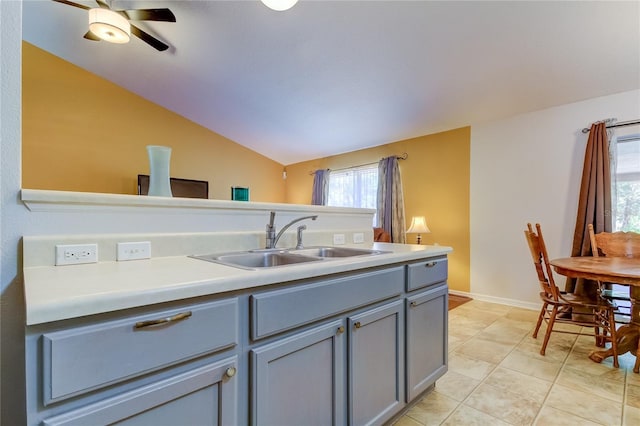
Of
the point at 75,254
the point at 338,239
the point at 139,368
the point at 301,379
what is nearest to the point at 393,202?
the point at 338,239

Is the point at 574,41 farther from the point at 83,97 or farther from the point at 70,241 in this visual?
Result: the point at 83,97

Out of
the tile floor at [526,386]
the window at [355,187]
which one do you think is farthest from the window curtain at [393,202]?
the tile floor at [526,386]

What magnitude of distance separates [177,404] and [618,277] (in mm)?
2584

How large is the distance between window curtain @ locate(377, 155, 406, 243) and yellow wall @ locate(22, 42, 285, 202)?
3187 millimetres

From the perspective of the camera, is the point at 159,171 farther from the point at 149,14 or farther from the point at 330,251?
the point at 149,14

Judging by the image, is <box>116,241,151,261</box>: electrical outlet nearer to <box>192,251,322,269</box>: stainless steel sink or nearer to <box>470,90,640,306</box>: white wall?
<box>192,251,322,269</box>: stainless steel sink

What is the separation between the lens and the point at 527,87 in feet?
10.2

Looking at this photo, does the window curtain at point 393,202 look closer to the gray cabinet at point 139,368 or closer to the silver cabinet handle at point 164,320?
the gray cabinet at point 139,368

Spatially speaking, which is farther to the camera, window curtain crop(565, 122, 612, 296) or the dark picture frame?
the dark picture frame

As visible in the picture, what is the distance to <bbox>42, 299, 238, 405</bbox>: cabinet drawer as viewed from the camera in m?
0.63

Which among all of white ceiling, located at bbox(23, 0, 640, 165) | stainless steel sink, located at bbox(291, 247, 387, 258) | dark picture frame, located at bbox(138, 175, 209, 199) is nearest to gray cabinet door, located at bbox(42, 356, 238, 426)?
stainless steel sink, located at bbox(291, 247, 387, 258)

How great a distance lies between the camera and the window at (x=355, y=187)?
17.4 feet

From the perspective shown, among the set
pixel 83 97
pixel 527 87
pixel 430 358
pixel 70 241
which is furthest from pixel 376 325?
pixel 83 97

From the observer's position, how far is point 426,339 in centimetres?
170
